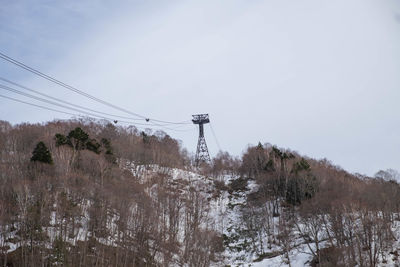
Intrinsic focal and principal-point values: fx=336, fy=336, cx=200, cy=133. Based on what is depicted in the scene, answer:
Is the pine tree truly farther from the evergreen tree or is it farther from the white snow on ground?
the evergreen tree

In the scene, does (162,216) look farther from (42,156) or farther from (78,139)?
(78,139)

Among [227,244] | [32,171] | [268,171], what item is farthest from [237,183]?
[32,171]

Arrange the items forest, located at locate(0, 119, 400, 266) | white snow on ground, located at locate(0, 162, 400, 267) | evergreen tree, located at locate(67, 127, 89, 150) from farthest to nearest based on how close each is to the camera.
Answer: evergreen tree, located at locate(67, 127, 89, 150)
white snow on ground, located at locate(0, 162, 400, 267)
forest, located at locate(0, 119, 400, 266)

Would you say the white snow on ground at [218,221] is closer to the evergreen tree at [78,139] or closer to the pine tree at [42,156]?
the pine tree at [42,156]

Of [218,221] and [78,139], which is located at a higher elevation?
[78,139]

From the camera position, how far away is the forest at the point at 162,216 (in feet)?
95.8

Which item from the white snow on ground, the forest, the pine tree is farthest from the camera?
the pine tree

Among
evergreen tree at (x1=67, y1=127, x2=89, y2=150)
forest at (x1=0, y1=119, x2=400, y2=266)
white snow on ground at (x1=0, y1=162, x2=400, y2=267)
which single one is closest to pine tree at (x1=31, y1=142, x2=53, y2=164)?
forest at (x1=0, y1=119, x2=400, y2=266)

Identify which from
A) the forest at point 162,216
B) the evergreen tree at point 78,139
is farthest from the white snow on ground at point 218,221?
the evergreen tree at point 78,139

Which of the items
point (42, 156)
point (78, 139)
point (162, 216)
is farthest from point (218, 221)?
point (42, 156)

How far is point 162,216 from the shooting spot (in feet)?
133

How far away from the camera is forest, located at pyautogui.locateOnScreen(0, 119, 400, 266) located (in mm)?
29203

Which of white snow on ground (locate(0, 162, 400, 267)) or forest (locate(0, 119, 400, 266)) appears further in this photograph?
white snow on ground (locate(0, 162, 400, 267))

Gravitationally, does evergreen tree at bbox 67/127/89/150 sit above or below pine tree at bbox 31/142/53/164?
above
